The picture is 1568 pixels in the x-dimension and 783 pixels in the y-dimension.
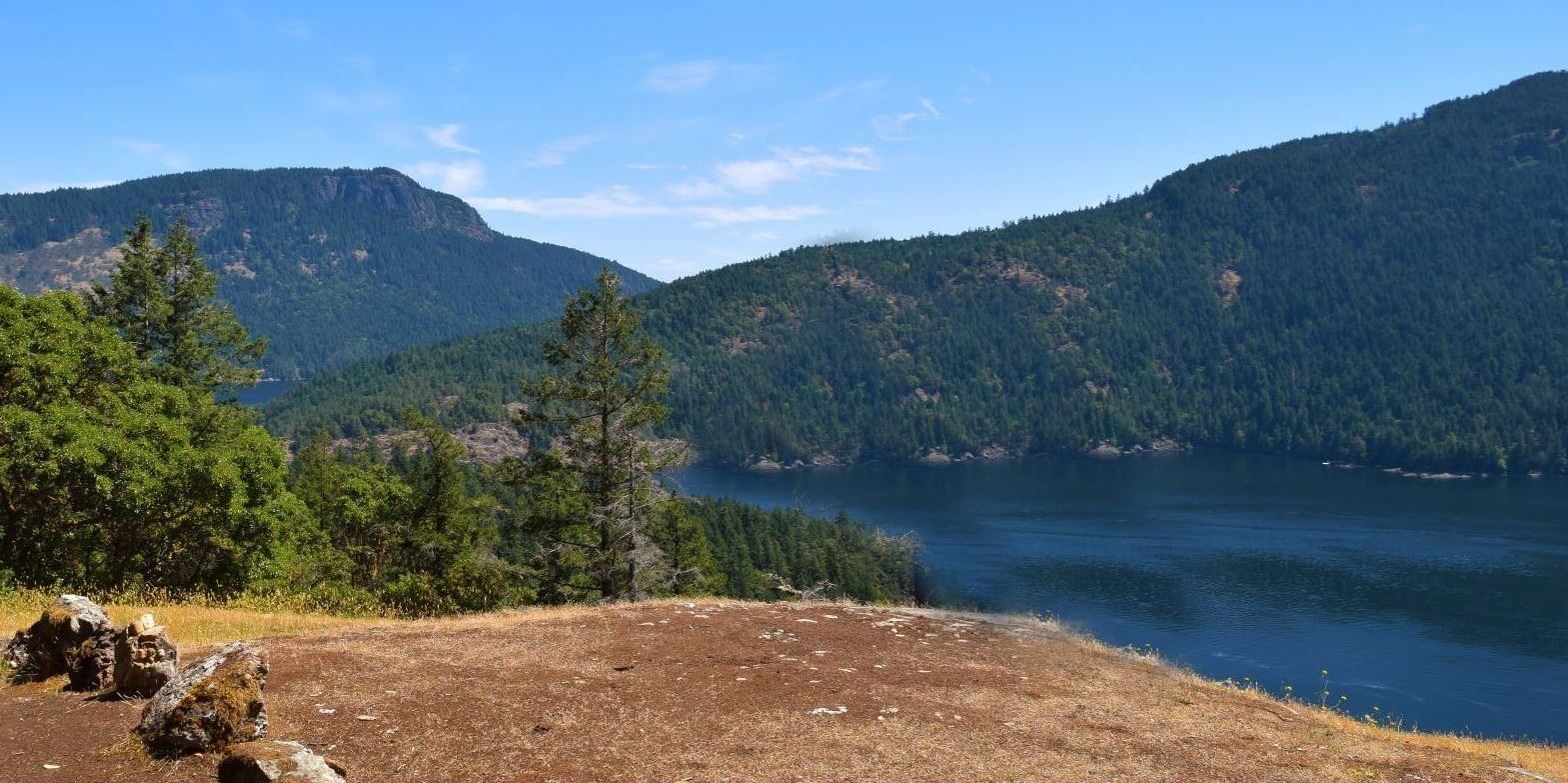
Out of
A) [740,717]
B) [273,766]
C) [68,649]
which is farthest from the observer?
[740,717]

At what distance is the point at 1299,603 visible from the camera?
119m

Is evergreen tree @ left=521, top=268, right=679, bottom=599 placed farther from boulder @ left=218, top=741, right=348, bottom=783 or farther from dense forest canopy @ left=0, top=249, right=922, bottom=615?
boulder @ left=218, top=741, right=348, bottom=783

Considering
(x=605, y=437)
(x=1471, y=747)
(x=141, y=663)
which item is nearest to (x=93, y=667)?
(x=141, y=663)

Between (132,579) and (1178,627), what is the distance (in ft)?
344

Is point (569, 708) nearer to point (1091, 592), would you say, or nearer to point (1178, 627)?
point (1178, 627)

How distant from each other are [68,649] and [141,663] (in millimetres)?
2156

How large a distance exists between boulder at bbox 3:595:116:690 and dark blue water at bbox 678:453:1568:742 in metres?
67.0

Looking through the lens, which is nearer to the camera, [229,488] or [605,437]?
[229,488]

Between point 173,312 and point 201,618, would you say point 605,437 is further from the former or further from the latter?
point 173,312

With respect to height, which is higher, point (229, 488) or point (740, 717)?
point (229, 488)

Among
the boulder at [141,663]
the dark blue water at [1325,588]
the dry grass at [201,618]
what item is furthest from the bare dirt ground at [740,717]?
the dark blue water at [1325,588]

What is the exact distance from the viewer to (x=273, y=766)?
440 inches

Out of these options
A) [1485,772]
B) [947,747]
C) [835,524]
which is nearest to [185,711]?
[947,747]

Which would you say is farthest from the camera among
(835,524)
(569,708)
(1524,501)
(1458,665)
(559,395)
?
(1524,501)
